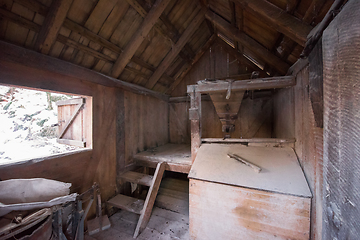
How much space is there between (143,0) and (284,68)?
112 inches

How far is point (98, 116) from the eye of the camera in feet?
9.38

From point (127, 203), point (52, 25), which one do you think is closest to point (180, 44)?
point (52, 25)

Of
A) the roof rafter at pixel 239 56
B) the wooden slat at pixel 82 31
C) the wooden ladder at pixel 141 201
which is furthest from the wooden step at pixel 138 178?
the roof rafter at pixel 239 56

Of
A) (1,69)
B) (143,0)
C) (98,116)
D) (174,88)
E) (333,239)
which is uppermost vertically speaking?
(143,0)

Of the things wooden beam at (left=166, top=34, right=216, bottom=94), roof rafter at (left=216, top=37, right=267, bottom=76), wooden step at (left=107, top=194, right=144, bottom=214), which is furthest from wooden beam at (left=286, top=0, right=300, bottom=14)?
wooden step at (left=107, top=194, right=144, bottom=214)

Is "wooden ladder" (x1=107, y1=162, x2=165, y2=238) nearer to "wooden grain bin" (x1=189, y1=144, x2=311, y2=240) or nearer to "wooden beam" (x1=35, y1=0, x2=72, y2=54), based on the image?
"wooden grain bin" (x1=189, y1=144, x2=311, y2=240)

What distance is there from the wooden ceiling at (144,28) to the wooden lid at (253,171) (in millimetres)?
1603

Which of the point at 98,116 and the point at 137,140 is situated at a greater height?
the point at 98,116

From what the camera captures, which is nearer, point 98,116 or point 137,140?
point 98,116

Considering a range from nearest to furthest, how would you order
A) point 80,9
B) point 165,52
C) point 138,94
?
point 80,9, point 165,52, point 138,94

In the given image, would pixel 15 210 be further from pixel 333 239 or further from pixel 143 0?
pixel 143 0

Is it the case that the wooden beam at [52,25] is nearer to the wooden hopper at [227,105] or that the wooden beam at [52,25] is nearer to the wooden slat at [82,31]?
the wooden slat at [82,31]

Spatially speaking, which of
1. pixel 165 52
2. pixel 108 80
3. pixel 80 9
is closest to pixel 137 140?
pixel 108 80

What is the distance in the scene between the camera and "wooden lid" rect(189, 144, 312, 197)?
68.4 inches
